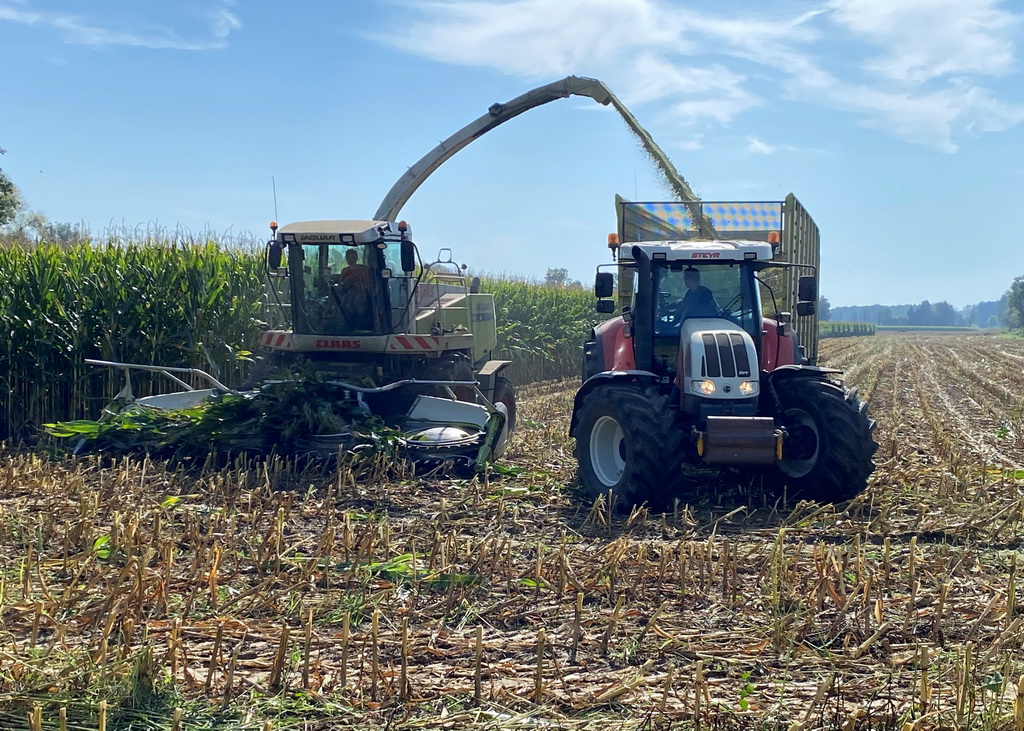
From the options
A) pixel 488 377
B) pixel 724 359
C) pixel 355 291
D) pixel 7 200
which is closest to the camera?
pixel 724 359

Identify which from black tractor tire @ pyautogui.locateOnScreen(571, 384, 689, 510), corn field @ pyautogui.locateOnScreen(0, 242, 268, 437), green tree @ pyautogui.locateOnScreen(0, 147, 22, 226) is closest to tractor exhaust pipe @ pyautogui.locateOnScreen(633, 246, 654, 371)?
black tractor tire @ pyautogui.locateOnScreen(571, 384, 689, 510)

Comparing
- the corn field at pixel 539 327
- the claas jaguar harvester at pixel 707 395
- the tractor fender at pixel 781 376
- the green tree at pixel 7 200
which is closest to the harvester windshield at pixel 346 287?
the claas jaguar harvester at pixel 707 395

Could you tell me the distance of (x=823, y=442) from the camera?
700 cm

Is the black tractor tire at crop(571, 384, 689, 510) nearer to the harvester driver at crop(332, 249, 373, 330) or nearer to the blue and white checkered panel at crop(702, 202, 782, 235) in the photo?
the harvester driver at crop(332, 249, 373, 330)

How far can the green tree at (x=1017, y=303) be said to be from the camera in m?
102

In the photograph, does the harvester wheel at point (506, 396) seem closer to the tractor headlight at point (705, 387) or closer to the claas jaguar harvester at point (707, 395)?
Result: the claas jaguar harvester at point (707, 395)

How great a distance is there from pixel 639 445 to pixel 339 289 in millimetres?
4605

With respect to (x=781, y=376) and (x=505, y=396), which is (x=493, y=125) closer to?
(x=505, y=396)

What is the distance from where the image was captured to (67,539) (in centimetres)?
547

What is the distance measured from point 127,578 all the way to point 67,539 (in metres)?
0.95

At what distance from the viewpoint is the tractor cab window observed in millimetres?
10188

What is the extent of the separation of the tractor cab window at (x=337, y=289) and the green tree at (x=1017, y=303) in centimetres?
10107

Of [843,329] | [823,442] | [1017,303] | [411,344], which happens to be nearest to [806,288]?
[823,442]

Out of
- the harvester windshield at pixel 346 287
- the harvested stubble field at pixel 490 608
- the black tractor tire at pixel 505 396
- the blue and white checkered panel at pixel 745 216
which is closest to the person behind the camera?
the harvested stubble field at pixel 490 608
